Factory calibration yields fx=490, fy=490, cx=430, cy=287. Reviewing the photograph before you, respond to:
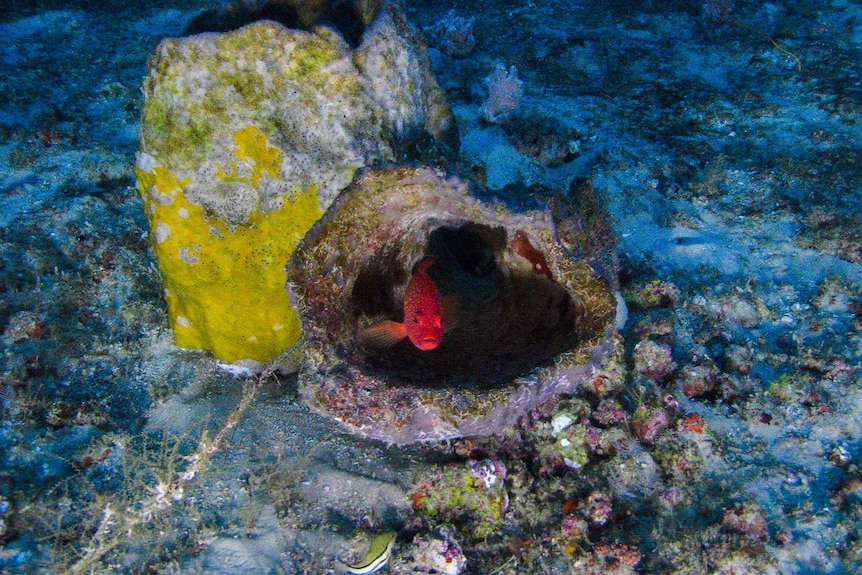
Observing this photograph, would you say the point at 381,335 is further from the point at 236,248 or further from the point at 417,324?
the point at 236,248

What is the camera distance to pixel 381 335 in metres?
3.65

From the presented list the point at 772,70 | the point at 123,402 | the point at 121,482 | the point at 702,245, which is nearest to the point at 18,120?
the point at 123,402

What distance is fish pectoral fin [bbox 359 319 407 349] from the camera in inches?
140

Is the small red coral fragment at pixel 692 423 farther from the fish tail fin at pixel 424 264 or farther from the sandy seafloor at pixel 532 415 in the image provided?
the fish tail fin at pixel 424 264

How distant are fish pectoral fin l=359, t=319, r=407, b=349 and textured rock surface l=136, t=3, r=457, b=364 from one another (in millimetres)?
744

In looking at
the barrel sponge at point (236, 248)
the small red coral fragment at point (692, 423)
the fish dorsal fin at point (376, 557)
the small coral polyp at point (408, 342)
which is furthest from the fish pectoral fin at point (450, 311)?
the small red coral fragment at point (692, 423)

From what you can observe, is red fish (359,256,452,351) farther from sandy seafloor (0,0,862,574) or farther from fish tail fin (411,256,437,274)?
sandy seafloor (0,0,862,574)

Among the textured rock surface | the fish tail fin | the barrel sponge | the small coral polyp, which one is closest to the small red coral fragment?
the small coral polyp

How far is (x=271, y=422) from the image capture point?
12.5 ft

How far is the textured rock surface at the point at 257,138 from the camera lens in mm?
3264

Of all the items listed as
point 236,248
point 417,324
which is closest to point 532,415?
point 417,324

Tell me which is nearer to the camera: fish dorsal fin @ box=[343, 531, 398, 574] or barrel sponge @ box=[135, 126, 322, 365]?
fish dorsal fin @ box=[343, 531, 398, 574]

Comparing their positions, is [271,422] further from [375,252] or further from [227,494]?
[375,252]

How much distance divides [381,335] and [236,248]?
124 centimetres
